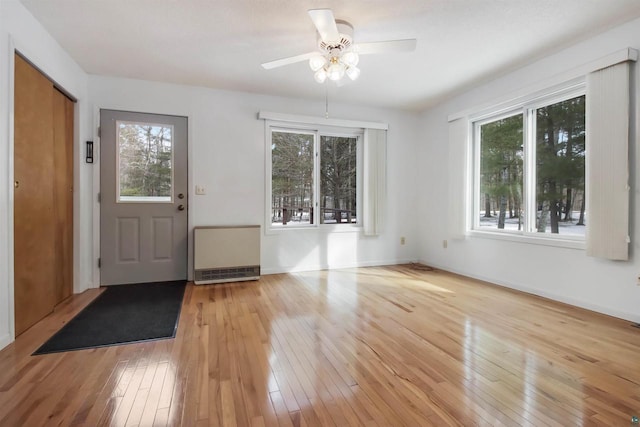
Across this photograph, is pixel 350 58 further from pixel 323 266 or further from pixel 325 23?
pixel 323 266

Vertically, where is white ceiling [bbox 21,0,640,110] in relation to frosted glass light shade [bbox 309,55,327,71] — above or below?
above

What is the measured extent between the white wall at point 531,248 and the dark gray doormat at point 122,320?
11.6 feet

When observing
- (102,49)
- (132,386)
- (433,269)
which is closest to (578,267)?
(433,269)

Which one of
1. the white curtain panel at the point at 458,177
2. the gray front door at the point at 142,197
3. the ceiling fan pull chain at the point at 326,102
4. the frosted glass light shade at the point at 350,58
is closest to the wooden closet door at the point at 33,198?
the gray front door at the point at 142,197

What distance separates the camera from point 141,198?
3.74 meters

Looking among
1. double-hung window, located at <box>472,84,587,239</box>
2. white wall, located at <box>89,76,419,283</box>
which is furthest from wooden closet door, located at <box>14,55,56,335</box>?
double-hung window, located at <box>472,84,587,239</box>

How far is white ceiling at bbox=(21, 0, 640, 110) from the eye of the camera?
2.32 meters

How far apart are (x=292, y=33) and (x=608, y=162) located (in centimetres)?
294

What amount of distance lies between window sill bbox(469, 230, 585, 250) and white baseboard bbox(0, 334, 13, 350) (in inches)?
180

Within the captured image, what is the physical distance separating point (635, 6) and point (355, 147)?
10.3ft

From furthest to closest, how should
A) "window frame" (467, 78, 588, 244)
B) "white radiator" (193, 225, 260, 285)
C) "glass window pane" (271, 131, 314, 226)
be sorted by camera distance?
1. "glass window pane" (271, 131, 314, 226)
2. "white radiator" (193, 225, 260, 285)
3. "window frame" (467, 78, 588, 244)

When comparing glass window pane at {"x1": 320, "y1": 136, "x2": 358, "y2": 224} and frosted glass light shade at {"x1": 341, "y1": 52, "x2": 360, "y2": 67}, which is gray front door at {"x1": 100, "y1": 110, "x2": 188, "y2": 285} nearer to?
glass window pane at {"x1": 320, "y1": 136, "x2": 358, "y2": 224}

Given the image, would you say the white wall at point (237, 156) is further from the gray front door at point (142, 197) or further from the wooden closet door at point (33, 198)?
the wooden closet door at point (33, 198)

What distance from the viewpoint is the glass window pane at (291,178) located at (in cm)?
435
